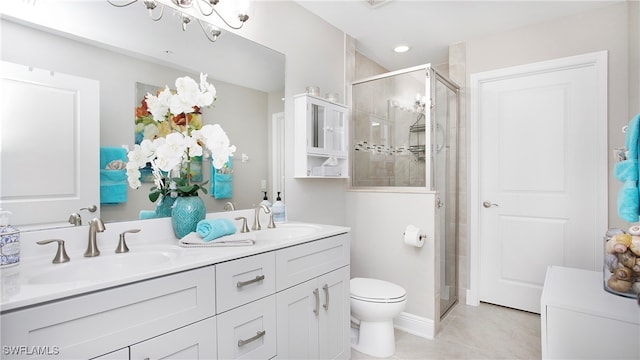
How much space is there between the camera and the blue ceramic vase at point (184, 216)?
1502 mm

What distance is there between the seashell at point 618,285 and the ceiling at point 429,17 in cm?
201

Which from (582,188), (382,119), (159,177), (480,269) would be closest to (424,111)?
(382,119)

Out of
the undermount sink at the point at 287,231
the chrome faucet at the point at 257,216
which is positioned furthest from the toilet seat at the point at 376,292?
the chrome faucet at the point at 257,216

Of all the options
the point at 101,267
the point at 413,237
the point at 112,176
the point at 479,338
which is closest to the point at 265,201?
the point at 112,176

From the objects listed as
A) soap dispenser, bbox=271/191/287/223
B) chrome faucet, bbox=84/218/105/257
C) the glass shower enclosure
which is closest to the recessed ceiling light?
the glass shower enclosure

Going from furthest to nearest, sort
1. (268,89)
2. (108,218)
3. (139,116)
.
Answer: (268,89)
(139,116)
(108,218)

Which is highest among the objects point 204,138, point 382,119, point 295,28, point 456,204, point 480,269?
point 295,28

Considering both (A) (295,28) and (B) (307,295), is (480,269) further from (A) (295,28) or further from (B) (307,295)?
(A) (295,28)

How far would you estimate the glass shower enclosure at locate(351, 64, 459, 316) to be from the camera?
96.4 inches

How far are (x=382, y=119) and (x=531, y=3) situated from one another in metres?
1.39

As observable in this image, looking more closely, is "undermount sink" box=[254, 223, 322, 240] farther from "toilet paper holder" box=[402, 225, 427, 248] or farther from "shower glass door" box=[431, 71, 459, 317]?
"shower glass door" box=[431, 71, 459, 317]

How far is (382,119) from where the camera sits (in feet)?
8.82

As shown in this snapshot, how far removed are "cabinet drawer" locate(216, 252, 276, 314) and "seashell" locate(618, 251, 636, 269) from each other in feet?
5.19

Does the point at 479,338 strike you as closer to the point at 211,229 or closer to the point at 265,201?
the point at 265,201
